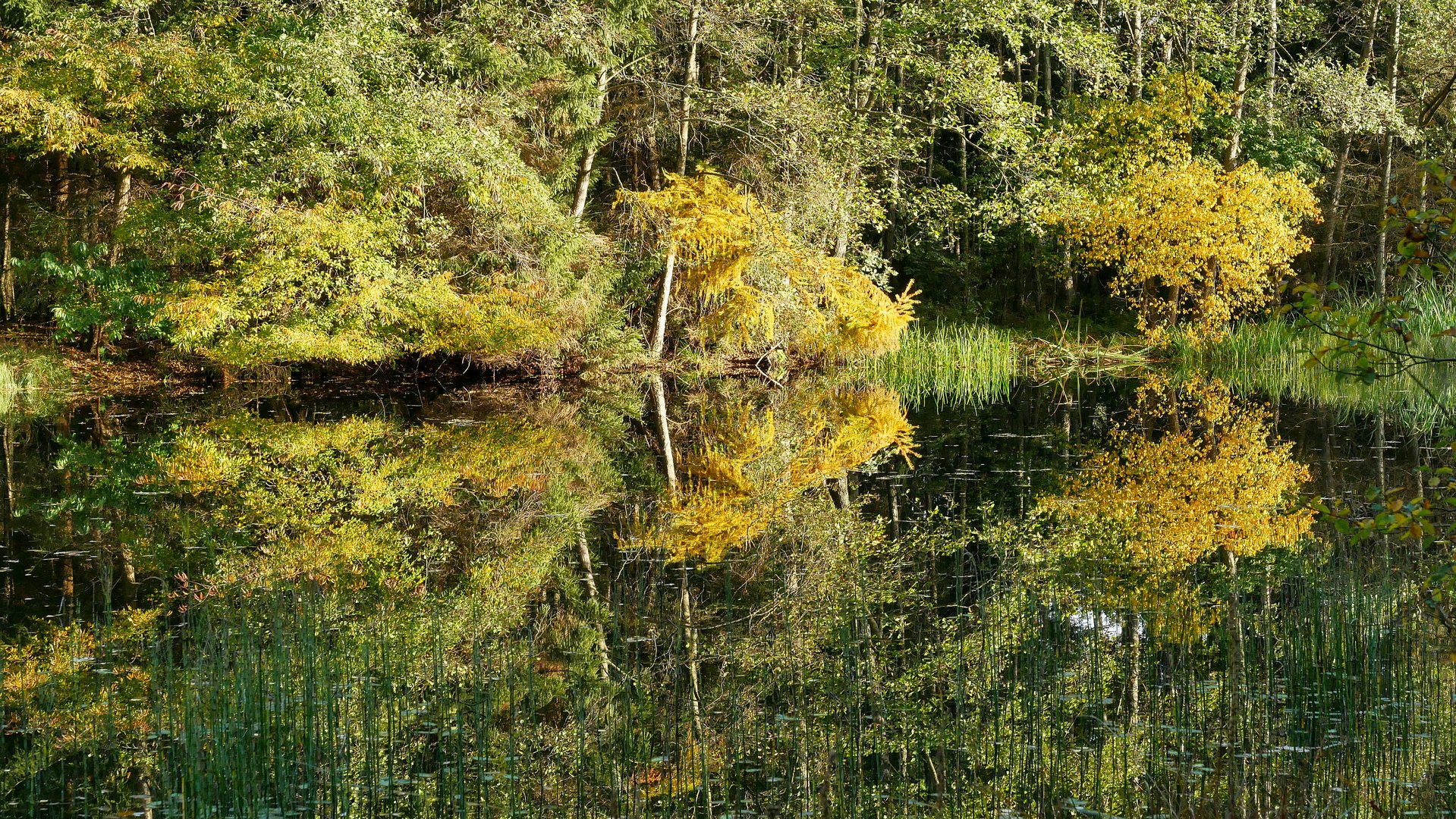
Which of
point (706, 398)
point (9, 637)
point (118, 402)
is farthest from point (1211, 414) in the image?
point (118, 402)

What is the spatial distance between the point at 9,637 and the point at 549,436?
25.3 feet

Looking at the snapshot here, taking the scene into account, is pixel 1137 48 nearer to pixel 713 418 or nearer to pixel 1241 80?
pixel 1241 80

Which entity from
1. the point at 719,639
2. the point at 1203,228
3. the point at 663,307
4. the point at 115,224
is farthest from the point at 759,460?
the point at 115,224

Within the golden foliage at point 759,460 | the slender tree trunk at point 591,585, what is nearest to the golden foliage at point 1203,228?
the golden foliage at point 759,460

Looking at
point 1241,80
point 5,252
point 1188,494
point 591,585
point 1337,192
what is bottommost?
point 1188,494

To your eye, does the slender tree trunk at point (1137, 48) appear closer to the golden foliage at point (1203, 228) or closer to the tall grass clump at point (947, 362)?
the golden foliage at point (1203, 228)

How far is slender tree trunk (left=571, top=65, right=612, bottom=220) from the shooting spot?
20.0 metres

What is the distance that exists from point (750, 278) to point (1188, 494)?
10402 mm

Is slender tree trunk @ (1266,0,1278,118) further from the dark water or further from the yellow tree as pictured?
the dark water

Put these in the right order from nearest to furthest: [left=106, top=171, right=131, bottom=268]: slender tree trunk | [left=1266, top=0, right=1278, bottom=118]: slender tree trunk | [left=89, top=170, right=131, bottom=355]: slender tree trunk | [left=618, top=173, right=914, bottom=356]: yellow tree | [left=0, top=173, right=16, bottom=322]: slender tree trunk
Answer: [left=618, top=173, right=914, bottom=356]: yellow tree → [left=89, top=170, right=131, bottom=355]: slender tree trunk → [left=106, top=171, right=131, bottom=268]: slender tree trunk → [left=1266, top=0, right=1278, bottom=118]: slender tree trunk → [left=0, top=173, right=16, bottom=322]: slender tree trunk

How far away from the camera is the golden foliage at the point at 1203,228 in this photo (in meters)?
19.2

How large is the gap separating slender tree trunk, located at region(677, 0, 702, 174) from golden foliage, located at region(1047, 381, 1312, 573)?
8954mm

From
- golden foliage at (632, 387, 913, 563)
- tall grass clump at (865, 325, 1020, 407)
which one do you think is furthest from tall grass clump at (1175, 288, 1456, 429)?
golden foliage at (632, 387, 913, 563)

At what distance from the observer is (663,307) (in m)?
19.7
